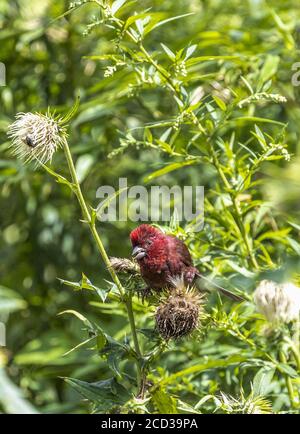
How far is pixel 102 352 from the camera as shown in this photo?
77.7 inches

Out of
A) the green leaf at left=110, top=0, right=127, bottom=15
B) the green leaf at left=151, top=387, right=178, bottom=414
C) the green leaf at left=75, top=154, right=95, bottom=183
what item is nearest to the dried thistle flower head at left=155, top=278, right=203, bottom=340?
the green leaf at left=151, top=387, right=178, bottom=414

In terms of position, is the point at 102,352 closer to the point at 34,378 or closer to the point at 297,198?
the point at 297,198

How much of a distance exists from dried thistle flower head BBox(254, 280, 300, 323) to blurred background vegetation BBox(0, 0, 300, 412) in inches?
65.3

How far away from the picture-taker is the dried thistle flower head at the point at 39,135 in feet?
6.45

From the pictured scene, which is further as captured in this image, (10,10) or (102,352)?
(10,10)

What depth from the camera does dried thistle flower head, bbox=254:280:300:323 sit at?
1.72 metres

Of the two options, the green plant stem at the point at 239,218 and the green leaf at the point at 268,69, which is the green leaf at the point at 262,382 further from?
the green leaf at the point at 268,69

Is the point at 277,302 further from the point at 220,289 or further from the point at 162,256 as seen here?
the point at 162,256

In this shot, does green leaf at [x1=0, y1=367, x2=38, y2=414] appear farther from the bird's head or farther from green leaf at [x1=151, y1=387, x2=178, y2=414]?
the bird's head

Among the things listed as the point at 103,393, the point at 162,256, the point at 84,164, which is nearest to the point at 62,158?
the point at 84,164

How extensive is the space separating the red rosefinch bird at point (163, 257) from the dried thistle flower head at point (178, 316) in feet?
1.05
